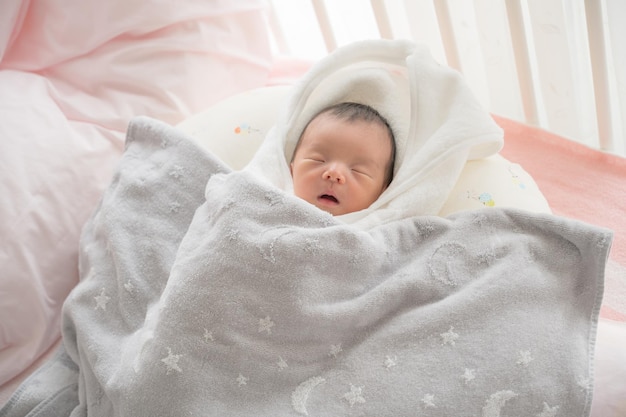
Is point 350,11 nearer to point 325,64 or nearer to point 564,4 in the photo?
point 325,64

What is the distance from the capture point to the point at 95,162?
1.45 metres

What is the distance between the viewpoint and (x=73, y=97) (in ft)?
5.02

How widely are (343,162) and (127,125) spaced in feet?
1.95

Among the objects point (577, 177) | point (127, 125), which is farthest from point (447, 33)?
point (127, 125)

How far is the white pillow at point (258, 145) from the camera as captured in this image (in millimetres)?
1306

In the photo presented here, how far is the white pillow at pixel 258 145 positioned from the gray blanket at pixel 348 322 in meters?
0.12

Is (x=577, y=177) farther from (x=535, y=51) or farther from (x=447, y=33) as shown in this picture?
(x=447, y=33)

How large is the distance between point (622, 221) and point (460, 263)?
0.53 meters

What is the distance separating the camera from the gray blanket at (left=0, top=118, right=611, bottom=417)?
1016 millimetres

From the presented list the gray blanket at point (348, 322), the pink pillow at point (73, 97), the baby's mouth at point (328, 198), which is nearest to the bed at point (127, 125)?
the pink pillow at point (73, 97)

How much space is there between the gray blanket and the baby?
0.10 metres

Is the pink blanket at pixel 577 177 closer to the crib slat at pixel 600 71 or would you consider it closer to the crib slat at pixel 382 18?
the crib slat at pixel 600 71

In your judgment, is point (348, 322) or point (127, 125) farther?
point (127, 125)

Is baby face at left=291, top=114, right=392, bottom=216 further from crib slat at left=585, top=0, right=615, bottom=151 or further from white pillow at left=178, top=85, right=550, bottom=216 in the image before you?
crib slat at left=585, top=0, right=615, bottom=151
